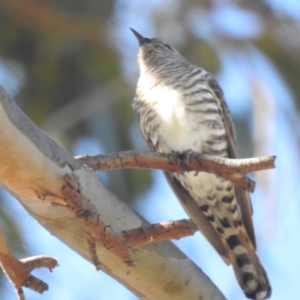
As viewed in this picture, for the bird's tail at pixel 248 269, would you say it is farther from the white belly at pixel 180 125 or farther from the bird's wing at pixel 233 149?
the white belly at pixel 180 125

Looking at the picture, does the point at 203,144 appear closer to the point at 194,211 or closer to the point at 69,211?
the point at 194,211

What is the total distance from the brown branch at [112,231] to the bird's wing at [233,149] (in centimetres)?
134

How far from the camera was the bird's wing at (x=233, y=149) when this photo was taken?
364cm

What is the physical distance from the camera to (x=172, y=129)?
3.67 m

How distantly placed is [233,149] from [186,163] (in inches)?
39.2

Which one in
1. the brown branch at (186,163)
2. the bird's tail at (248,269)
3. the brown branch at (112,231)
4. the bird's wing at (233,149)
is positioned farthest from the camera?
the bird's wing at (233,149)

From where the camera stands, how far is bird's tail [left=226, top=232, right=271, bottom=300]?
11.2 feet

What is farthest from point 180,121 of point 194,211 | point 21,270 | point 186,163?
point 21,270

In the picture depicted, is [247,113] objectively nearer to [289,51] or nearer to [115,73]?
[289,51]

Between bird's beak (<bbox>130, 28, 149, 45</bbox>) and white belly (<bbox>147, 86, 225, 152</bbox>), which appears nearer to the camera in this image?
white belly (<bbox>147, 86, 225, 152</bbox>)

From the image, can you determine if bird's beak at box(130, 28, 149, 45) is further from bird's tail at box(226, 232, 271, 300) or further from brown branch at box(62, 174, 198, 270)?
brown branch at box(62, 174, 198, 270)

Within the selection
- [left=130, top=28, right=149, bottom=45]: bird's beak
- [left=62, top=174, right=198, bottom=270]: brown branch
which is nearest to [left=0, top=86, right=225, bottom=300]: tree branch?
[left=62, top=174, right=198, bottom=270]: brown branch

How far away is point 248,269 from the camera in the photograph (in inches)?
139

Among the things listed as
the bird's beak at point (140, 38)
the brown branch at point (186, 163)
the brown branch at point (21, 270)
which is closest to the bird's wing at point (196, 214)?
the brown branch at point (186, 163)
